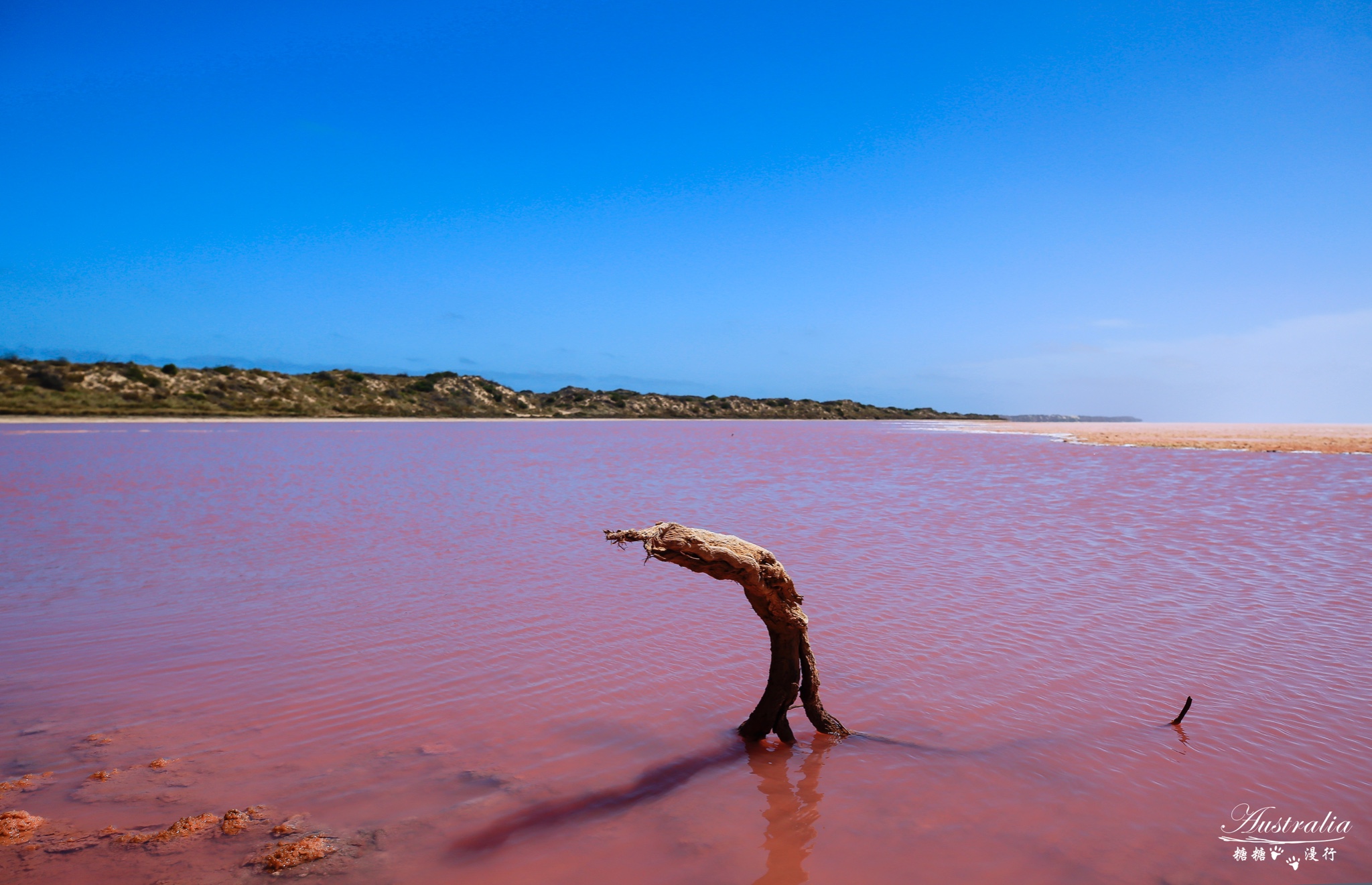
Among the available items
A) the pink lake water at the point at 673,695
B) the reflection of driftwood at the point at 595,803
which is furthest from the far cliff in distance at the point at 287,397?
the reflection of driftwood at the point at 595,803

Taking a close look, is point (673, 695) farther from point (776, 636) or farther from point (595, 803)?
point (595, 803)

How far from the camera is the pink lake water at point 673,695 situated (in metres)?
3.83

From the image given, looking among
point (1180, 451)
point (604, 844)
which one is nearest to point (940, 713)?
point (604, 844)

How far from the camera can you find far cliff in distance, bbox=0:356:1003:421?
199ft

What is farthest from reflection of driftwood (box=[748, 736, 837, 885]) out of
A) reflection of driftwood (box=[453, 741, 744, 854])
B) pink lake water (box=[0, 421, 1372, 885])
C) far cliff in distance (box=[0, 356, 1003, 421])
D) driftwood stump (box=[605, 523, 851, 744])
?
far cliff in distance (box=[0, 356, 1003, 421])

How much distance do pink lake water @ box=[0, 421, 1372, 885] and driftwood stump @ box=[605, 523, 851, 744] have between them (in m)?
0.21

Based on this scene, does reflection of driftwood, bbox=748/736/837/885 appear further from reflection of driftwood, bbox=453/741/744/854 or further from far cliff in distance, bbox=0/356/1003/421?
far cliff in distance, bbox=0/356/1003/421

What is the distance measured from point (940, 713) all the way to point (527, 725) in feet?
10.3

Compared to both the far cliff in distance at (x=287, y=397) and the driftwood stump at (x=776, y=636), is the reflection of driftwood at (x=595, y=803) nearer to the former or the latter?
the driftwood stump at (x=776, y=636)

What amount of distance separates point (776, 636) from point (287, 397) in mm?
84166

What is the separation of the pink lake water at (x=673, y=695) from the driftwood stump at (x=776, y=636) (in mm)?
212

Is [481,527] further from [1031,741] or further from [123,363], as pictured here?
[123,363]

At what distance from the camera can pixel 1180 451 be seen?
109 ft

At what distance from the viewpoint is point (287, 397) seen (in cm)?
7669
